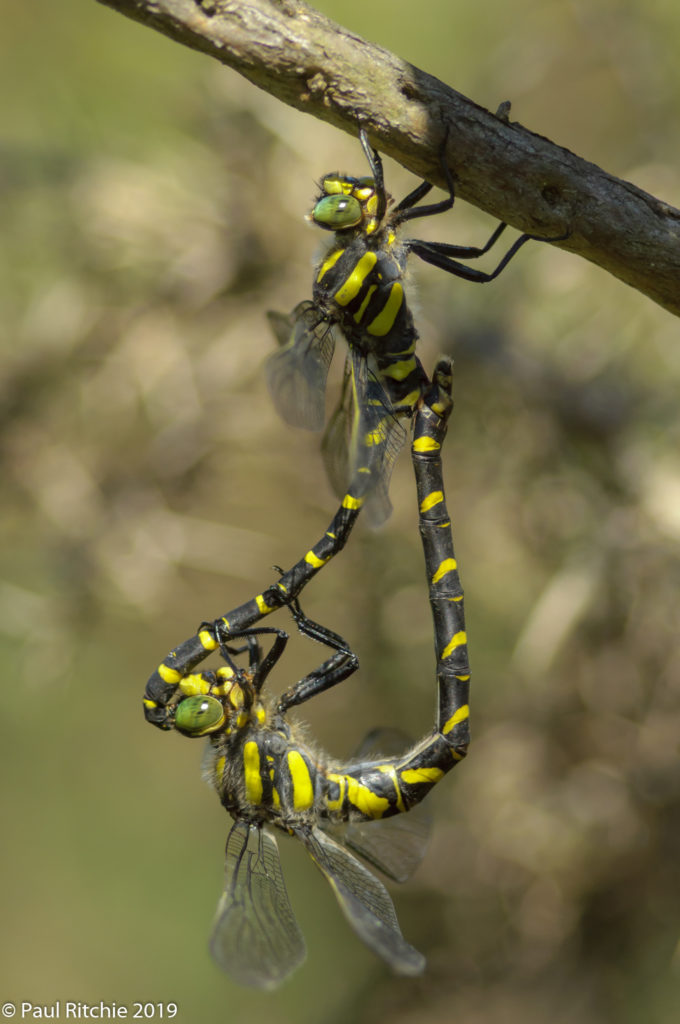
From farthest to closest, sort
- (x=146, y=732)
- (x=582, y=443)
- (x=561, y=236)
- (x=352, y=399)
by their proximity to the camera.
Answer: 1. (x=146, y=732)
2. (x=582, y=443)
3. (x=352, y=399)
4. (x=561, y=236)

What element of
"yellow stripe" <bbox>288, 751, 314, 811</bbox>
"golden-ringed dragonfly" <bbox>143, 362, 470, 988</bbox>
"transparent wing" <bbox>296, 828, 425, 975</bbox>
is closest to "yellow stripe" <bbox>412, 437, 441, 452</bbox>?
"golden-ringed dragonfly" <bbox>143, 362, 470, 988</bbox>

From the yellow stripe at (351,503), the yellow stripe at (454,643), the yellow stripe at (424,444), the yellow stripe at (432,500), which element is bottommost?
the yellow stripe at (454,643)

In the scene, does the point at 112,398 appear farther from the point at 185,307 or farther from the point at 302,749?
the point at 302,749

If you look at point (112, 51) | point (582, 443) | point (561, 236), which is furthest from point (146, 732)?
point (561, 236)

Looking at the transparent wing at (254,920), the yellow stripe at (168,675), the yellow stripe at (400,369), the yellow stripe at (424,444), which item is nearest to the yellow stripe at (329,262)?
the yellow stripe at (400,369)

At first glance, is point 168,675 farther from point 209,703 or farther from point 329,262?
point 329,262

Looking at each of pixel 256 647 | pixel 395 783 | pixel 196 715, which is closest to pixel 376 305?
pixel 256 647

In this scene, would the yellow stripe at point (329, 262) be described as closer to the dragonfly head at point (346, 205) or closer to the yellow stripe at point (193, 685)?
the dragonfly head at point (346, 205)
